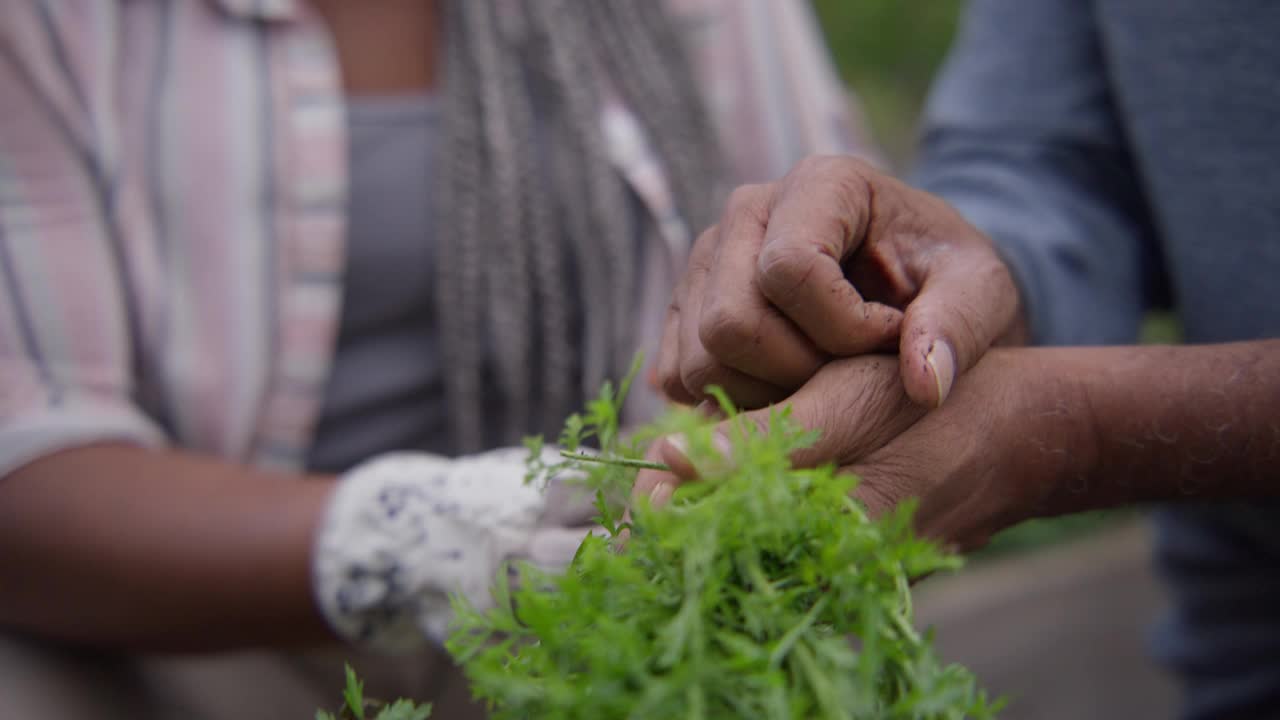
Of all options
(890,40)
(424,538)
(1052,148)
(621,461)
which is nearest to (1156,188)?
(1052,148)

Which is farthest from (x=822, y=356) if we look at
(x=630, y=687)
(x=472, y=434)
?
(x=472, y=434)

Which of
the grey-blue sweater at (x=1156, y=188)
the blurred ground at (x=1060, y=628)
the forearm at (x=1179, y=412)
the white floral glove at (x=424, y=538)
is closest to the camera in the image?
the forearm at (x=1179, y=412)

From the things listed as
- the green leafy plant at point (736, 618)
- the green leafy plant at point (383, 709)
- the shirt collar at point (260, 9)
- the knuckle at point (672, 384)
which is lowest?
the green leafy plant at point (383, 709)

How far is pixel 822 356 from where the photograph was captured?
3.29 ft

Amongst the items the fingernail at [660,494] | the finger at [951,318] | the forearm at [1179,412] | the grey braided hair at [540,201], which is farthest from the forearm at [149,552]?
the forearm at [1179,412]

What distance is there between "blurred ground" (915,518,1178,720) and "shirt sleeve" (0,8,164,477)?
8.26 ft

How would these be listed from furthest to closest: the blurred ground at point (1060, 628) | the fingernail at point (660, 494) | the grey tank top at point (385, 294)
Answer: the blurred ground at point (1060, 628) < the grey tank top at point (385, 294) < the fingernail at point (660, 494)

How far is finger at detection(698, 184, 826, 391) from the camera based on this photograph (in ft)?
3.06

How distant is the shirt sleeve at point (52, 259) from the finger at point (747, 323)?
0.97m

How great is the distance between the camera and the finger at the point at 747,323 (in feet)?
3.06

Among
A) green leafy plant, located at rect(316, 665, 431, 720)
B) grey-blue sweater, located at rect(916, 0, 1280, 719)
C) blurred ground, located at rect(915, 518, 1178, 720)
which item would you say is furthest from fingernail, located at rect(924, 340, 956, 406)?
blurred ground, located at rect(915, 518, 1178, 720)

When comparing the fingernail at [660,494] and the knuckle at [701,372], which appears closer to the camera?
the fingernail at [660,494]

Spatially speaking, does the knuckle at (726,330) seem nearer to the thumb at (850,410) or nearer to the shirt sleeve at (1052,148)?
the thumb at (850,410)

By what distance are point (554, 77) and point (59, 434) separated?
101 cm
